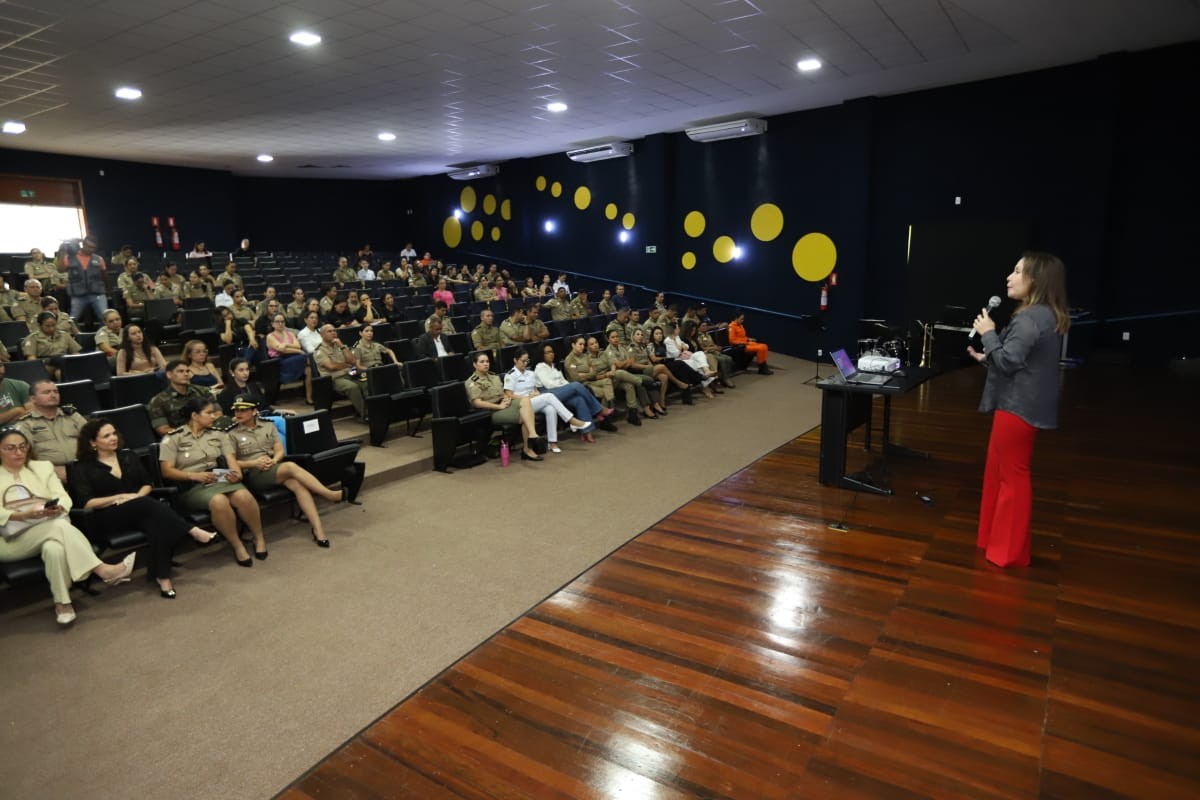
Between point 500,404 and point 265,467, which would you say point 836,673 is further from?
point 500,404

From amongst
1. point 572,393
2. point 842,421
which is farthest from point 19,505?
point 842,421

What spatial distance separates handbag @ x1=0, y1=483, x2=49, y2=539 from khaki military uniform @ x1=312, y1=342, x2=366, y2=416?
307 centimetres

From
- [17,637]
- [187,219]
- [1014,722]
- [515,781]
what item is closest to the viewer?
[515,781]

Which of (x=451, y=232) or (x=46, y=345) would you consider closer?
(x=46, y=345)

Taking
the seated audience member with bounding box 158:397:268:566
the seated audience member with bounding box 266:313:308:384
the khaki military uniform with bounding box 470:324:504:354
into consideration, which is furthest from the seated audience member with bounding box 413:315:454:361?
the seated audience member with bounding box 158:397:268:566

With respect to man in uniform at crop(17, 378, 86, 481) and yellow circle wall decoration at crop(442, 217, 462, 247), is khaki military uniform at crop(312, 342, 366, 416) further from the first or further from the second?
yellow circle wall decoration at crop(442, 217, 462, 247)

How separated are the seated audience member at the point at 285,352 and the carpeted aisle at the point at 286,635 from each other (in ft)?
7.29

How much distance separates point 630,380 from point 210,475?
437 cm

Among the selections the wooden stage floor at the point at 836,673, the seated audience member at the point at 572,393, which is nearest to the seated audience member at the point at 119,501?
the wooden stage floor at the point at 836,673

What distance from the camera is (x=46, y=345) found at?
19.8 feet

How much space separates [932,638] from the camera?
3.01 m

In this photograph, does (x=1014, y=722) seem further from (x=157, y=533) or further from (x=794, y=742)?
(x=157, y=533)

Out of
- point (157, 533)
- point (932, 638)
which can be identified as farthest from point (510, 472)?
point (932, 638)

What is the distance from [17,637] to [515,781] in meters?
2.69
